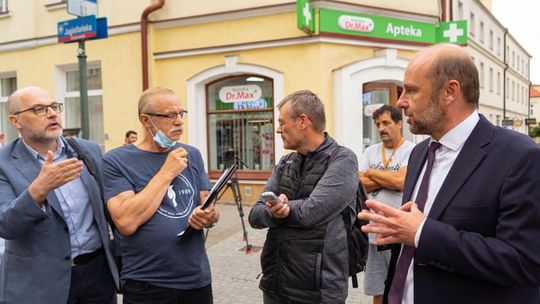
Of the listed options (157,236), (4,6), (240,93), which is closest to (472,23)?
(240,93)

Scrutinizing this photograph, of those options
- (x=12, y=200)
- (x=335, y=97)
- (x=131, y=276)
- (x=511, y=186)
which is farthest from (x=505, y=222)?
(x=335, y=97)

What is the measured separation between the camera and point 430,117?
1815mm

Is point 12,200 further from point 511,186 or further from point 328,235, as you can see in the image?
point 511,186

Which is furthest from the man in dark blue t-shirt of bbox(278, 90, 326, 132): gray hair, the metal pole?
the metal pole

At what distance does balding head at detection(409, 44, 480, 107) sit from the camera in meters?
1.76

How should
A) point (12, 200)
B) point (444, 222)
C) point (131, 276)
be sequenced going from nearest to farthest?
1. point (444, 222)
2. point (12, 200)
3. point (131, 276)

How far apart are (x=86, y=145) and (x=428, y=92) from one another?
6.99ft

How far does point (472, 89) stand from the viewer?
1785 mm

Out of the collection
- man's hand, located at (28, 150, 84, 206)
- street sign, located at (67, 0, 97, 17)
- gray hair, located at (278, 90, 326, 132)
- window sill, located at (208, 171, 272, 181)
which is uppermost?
street sign, located at (67, 0, 97, 17)

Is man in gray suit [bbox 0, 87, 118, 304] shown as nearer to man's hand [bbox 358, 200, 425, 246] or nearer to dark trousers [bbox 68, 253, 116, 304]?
dark trousers [bbox 68, 253, 116, 304]

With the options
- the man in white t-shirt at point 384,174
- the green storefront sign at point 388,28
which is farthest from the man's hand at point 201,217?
the green storefront sign at point 388,28

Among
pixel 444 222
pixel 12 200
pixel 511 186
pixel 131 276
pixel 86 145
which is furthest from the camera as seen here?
pixel 86 145

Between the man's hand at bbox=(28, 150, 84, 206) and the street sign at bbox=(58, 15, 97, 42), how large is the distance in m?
4.36

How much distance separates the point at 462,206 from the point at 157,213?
1.66 m
